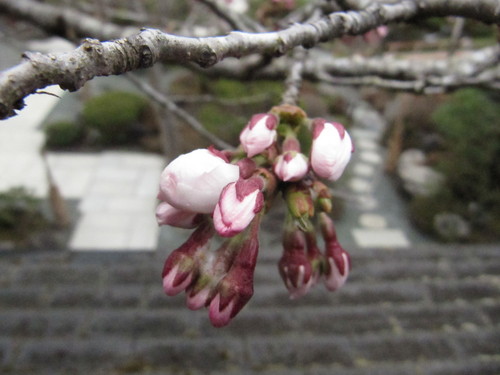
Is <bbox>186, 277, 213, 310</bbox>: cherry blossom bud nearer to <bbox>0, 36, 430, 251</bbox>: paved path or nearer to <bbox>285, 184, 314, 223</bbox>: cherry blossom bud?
<bbox>285, 184, 314, 223</bbox>: cherry blossom bud

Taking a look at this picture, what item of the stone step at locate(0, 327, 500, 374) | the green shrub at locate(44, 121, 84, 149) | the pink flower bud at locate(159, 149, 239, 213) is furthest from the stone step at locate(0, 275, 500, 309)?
the green shrub at locate(44, 121, 84, 149)

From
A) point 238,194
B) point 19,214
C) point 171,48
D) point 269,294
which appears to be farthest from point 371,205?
point 171,48

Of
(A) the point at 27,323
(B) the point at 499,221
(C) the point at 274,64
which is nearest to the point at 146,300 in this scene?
(A) the point at 27,323

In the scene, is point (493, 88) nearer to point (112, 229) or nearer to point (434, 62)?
point (434, 62)

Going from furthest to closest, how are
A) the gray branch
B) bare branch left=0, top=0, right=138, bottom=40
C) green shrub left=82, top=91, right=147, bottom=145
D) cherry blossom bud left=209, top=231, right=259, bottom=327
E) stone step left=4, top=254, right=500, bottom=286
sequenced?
green shrub left=82, top=91, right=147, bottom=145 → stone step left=4, top=254, right=500, bottom=286 → bare branch left=0, top=0, right=138, bottom=40 → cherry blossom bud left=209, top=231, right=259, bottom=327 → the gray branch

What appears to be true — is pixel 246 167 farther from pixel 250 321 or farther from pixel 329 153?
pixel 250 321
